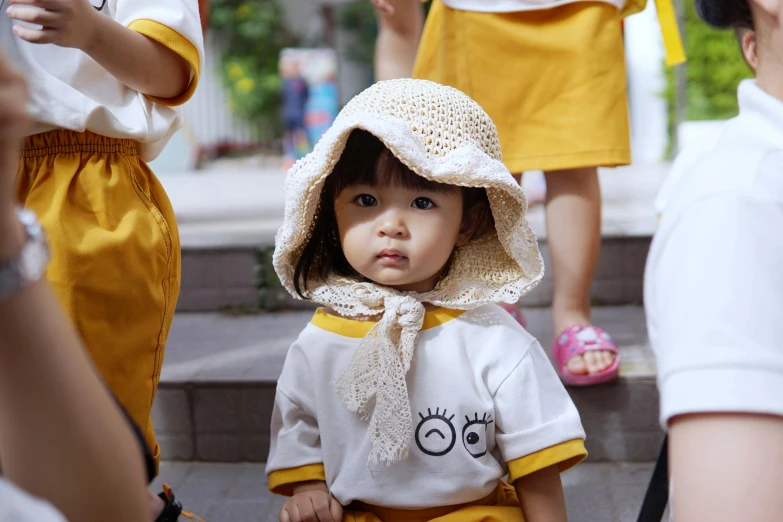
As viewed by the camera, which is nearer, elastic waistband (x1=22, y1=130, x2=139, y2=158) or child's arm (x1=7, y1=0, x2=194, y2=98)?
child's arm (x1=7, y1=0, x2=194, y2=98)

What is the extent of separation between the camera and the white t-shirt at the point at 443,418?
1438 millimetres

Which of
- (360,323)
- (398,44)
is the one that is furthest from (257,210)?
(360,323)

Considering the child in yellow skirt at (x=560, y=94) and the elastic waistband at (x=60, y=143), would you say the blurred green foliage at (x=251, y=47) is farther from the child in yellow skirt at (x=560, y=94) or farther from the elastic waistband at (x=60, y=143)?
the elastic waistband at (x=60, y=143)

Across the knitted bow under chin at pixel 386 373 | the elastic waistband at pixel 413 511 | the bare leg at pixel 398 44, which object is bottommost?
the elastic waistband at pixel 413 511

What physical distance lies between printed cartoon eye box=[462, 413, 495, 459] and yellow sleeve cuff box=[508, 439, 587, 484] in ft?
0.22

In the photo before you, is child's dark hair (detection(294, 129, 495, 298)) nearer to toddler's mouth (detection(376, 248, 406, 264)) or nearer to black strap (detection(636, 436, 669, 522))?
toddler's mouth (detection(376, 248, 406, 264))

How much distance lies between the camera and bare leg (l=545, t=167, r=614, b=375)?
2.15 metres

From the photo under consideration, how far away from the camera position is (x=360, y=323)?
153cm

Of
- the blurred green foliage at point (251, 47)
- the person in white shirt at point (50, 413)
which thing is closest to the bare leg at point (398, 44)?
the person in white shirt at point (50, 413)

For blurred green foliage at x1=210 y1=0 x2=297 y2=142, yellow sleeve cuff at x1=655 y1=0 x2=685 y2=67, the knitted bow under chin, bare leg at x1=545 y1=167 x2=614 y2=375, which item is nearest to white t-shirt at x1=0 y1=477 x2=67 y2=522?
the knitted bow under chin

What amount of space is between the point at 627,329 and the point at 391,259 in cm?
129

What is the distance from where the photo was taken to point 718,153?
86 centimetres

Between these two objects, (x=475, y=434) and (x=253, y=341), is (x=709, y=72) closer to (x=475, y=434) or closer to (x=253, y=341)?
(x=253, y=341)

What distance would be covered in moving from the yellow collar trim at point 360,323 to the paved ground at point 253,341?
0.66 m
